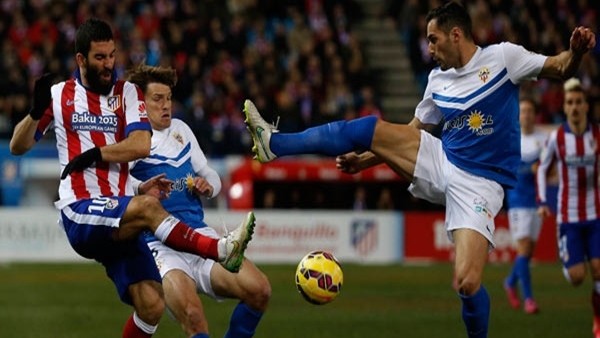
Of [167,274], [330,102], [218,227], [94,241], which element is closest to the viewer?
[94,241]

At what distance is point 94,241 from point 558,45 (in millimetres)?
21209

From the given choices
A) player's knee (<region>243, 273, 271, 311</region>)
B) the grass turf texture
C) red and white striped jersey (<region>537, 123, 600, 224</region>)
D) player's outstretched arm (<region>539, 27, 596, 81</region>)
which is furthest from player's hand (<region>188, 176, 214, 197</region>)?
red and white striped jersey (<region>537, 123, 600, 224</region>)

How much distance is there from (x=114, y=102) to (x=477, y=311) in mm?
3048

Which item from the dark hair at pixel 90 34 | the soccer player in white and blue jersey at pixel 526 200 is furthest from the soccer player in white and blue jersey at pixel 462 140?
the soccer player in white and blue jersey at pixel 526 200

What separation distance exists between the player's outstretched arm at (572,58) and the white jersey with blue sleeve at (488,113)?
0.21 meters

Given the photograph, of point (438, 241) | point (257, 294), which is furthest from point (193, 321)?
point (438, 241)

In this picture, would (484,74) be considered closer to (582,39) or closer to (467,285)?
(582,39)

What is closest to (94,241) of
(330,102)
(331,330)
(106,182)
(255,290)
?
(106,182)

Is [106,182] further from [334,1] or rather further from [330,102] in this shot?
[334,1]

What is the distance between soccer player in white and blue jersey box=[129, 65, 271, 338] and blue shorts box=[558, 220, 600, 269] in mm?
4721

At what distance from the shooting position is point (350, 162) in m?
9.80

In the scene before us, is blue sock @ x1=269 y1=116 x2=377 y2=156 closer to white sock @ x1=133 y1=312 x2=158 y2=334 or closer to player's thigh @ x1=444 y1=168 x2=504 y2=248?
player's thigh @ x1=444 y1=168 x2=504 y2=248

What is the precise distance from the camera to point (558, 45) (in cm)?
2839

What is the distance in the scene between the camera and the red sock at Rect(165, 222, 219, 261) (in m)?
8.49
